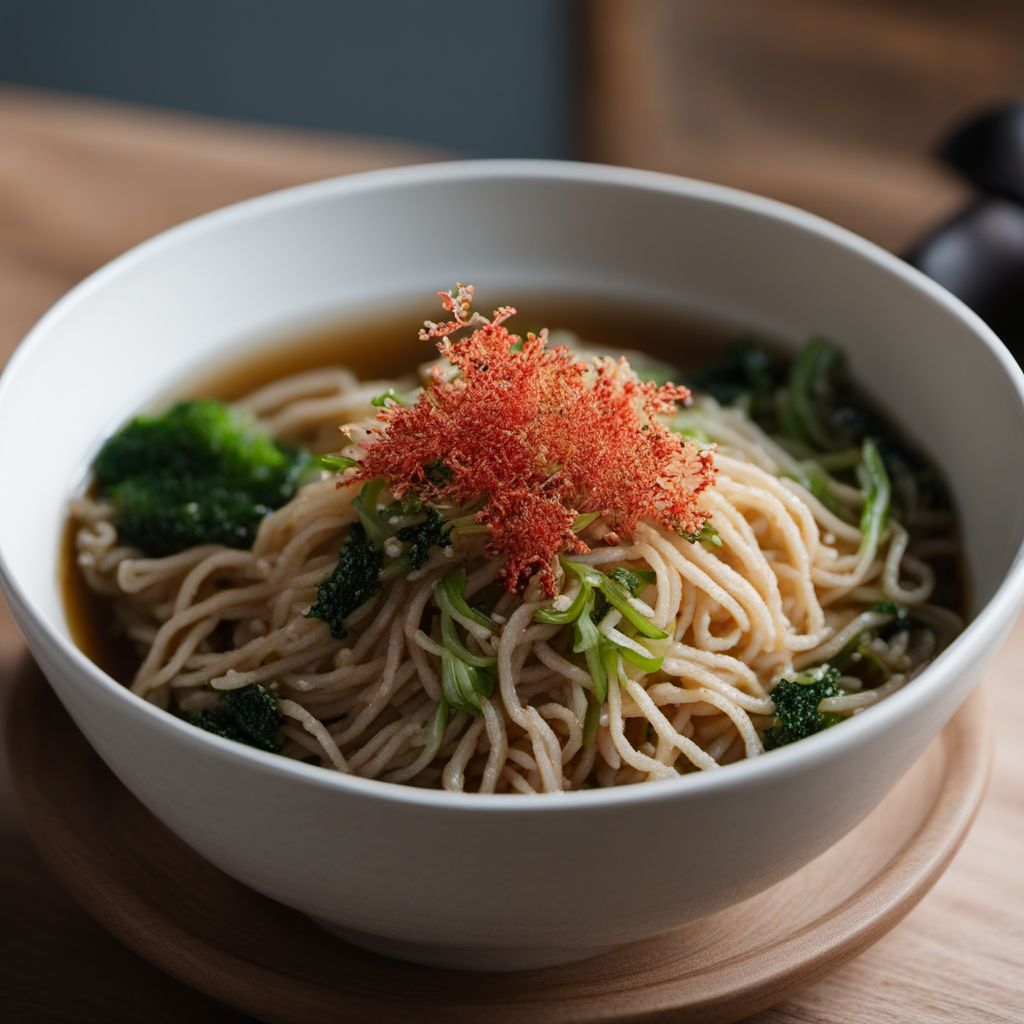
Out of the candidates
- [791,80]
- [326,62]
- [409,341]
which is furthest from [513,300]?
[326,62]

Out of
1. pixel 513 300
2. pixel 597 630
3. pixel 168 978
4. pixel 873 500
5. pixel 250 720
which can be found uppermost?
pixel 513 300

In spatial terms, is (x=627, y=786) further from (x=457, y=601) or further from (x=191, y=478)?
(x=191, y=478)

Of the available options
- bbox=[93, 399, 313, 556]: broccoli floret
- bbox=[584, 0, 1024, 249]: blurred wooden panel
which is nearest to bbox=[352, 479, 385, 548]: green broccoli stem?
bbox=[93, 399, 313, 556]: broccoli floret

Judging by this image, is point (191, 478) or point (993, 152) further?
point (993, 152)

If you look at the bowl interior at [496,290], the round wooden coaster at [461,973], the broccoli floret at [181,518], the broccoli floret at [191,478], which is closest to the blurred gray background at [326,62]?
the bowl interior at [496,290]

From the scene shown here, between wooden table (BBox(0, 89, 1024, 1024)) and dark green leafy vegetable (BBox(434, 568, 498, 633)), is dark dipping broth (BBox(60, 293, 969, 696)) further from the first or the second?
dark green leafy vegetable (BBox(434, 568, 498, 633))

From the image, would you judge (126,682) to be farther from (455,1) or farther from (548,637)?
(455,1)
